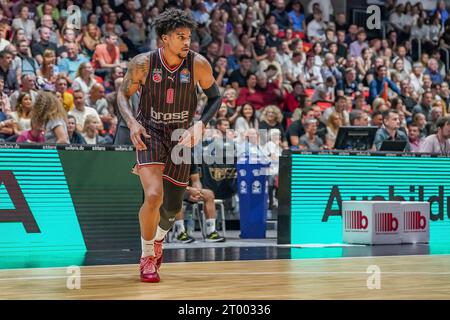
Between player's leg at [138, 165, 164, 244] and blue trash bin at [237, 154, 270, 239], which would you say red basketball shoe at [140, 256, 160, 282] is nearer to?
player's leg at [138, 165, 164, 244]

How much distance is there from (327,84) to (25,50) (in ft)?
23.6

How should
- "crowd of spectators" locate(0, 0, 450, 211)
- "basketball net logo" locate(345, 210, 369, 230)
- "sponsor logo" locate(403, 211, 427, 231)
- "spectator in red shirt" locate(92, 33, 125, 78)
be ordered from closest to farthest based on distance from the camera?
1. "basketball net logo" locate(345, 210, 369, 230)
2. "sponsor logo" locate(403, 211, 427, 231)
3. "crowd of spectators" locate(0, 0, 450, 211)
4. "spectator in red shirt" locate(92, 33, 125, 78)

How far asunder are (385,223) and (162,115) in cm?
569

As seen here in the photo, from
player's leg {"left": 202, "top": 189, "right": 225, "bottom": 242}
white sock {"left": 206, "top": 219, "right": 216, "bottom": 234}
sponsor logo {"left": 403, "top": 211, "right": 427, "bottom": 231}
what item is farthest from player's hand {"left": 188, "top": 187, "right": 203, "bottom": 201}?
sponsor logo {"left": 403, "top": 211, "right": 427, "bottom": 231}

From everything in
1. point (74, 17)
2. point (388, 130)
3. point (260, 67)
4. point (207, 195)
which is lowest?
point (207, 195)

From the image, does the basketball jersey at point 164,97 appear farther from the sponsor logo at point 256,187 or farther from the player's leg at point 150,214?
the sponsor logo at point 256,187

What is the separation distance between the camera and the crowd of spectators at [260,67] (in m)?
15.0

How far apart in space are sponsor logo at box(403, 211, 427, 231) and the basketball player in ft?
18.5

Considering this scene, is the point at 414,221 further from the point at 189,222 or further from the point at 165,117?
the point at 165,117

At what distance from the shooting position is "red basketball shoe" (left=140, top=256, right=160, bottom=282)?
7.95 metres

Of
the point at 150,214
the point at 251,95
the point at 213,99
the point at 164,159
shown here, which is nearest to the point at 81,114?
the point at 251,95

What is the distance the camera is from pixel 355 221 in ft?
42.5

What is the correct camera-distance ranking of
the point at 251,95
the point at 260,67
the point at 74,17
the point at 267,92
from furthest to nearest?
the point at 260,67
the point at 267,92
the point at 251,95
the point at 74,17
